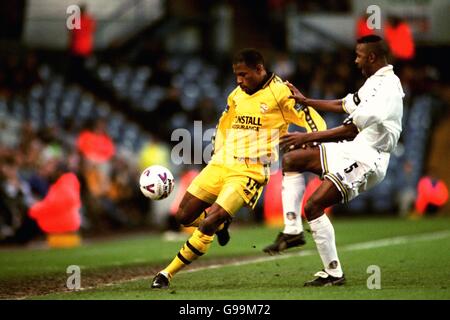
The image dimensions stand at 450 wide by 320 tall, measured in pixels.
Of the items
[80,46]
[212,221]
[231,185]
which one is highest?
[80,46]

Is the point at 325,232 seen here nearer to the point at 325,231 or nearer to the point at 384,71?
the point at 325,231

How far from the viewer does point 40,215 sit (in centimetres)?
1723

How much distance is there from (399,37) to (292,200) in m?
19.2

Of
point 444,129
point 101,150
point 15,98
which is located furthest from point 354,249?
point 444,129

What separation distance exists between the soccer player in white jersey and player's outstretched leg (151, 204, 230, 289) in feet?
3.02

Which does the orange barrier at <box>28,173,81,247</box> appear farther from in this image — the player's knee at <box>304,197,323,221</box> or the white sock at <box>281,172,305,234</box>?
the player's knee at <box>304,197,323,221</box>

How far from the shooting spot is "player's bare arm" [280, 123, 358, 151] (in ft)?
31.3

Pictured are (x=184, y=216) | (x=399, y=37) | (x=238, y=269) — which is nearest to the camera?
(x=184, y=216)

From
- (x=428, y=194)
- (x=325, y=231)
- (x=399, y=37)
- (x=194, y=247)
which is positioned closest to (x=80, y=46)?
(x=399, y=37)

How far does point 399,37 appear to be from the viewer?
2830cm

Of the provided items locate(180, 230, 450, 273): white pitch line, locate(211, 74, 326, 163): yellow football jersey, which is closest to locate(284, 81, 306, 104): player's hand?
locate(211, 74, 326, 163): yellow football jersey

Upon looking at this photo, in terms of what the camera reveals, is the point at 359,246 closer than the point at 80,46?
Yes

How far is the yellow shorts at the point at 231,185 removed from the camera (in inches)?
379

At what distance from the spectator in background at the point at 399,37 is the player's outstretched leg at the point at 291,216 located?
1807 centimetres
